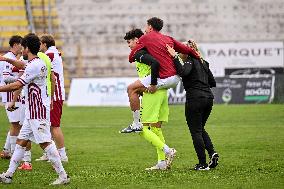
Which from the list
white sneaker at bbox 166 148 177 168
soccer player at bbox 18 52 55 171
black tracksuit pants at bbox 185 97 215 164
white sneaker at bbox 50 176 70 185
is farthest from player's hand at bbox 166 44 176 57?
white sneaker at bbox 50 176 70 185

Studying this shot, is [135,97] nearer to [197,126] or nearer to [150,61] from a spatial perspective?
[150,61]

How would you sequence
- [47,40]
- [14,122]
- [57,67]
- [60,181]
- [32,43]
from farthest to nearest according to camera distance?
[14,122] → [57,67] → [47,40] → [32,43] → [60,181]

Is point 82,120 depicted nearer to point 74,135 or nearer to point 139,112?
point 74,135

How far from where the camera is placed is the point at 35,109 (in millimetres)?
11172

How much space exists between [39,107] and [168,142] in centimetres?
736

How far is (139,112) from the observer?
Result: 13.3m

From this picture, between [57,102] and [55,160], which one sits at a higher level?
[57,102]

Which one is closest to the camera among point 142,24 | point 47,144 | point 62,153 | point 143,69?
point 47,144

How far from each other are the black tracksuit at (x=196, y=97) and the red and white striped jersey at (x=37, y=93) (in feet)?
7.87

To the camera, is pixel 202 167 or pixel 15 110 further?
pixel 15 110

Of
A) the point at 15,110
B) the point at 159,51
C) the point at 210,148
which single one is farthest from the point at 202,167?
the point at 15,110

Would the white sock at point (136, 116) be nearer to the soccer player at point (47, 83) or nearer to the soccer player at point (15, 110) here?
the soccer player at point (47, 83)

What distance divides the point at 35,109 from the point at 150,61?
2.20 m

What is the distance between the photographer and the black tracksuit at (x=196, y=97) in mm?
12625
